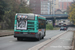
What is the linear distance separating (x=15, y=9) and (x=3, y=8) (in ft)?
100

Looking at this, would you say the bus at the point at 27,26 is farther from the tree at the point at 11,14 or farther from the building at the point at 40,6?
the building at the point at 40,6

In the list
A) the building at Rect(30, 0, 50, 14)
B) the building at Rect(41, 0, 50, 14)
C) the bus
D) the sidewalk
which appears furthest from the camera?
the building at Rect(41, 0, 50, 14)

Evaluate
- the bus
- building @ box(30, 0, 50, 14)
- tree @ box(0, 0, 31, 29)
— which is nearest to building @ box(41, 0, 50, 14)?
building @ box(30, 0, 50, 14)

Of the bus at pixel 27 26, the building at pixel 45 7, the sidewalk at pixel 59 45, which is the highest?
the building at pixel 45 7

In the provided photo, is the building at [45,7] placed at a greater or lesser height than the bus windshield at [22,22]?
greater

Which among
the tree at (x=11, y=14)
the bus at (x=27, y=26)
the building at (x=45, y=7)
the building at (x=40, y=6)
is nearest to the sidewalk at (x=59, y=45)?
the bus at (x=27, y=26)

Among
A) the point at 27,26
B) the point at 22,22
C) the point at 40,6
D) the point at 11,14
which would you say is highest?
the point at 40,6

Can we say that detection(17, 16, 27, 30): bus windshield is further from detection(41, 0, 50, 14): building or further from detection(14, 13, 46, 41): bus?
detection(41, 0, 50, 14): building

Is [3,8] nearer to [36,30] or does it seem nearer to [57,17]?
[36,30]

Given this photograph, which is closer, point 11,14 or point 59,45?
point 59,45

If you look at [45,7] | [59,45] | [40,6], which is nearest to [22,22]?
[59,45]

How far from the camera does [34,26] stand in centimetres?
2059

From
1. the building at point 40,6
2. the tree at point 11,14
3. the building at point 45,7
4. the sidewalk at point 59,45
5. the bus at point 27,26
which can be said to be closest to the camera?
the sidewalk at point 59,45

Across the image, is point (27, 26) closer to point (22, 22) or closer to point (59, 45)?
point (22, 22)
